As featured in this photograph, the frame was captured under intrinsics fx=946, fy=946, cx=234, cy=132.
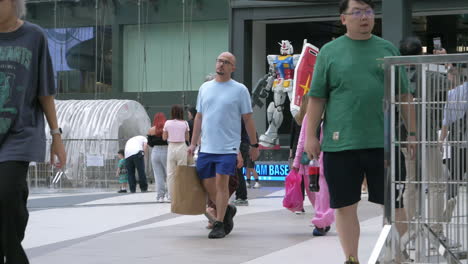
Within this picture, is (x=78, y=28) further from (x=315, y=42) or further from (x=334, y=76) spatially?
(x=334, y=76)

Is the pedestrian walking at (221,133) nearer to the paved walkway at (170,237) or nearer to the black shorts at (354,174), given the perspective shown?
the paved walkway at (170,237)

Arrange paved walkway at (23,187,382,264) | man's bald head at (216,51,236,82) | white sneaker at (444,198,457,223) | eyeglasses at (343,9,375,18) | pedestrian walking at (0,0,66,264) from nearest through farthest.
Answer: pedestrian walking at (0,0,66,264), white sneaker at (444,198,457,223), eyeglasses at (343,9,375,18), paved walkway at (23,187,382,264), man's bald head at (216,51,236,82)

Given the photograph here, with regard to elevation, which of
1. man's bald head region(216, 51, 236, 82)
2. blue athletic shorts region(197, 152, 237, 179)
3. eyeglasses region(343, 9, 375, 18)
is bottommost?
blue athletic shorts region(197, 152, 237, 179)

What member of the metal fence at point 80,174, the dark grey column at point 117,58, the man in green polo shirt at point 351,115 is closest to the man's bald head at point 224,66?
the man in green polo shirt at point 351,115

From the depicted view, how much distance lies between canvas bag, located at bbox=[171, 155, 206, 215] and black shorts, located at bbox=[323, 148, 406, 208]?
403 cm

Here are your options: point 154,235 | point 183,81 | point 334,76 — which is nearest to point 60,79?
point 183,81

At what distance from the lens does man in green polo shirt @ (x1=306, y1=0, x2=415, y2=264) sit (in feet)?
19.4

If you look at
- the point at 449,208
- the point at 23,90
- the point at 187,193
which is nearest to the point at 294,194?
the point at 187,193

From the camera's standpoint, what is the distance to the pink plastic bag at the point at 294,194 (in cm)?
1045

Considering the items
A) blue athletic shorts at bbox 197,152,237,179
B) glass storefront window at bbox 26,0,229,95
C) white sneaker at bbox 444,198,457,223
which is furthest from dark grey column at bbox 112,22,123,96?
white sneaker at bbox 444,198,457,223

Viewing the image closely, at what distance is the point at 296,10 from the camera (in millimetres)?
26328

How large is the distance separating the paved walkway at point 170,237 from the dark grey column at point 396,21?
22.9 ft

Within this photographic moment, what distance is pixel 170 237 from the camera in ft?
32.0

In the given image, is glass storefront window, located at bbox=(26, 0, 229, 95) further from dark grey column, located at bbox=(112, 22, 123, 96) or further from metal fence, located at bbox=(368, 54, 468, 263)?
metal fence, located at bbox=(368, 54, 468, 263)
